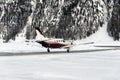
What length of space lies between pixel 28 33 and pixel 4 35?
433 inches

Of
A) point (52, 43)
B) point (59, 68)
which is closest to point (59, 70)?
point (59, 68)

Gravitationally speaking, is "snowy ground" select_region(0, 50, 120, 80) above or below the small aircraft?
below

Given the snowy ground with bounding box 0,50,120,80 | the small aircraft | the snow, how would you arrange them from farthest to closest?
1. the small aircraft
2. the snow
3. the snowy ground with bounding box 0,50,120,80

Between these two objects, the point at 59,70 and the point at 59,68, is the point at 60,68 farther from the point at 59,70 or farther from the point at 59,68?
the point at 59,70

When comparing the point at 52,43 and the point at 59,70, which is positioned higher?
the point at 52,43

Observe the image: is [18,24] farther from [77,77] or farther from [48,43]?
[77,77]

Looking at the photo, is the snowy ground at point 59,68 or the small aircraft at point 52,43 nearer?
the snowy ground at point 59,68

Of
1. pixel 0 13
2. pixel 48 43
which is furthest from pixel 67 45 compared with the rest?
pixel 0 13

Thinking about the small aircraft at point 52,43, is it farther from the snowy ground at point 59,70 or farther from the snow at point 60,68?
the snowy ground at point 59,70

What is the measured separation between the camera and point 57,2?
12462 cm

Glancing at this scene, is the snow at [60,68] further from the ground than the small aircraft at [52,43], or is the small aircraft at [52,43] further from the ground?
the small aircraft at [52,43]

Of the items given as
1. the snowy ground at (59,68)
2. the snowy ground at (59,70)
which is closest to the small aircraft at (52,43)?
the snowy ground at (59,68)

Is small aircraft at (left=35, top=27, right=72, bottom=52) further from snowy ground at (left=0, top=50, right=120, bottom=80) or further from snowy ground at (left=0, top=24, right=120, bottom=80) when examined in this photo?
snowy ground at (left=0, top=50, right=120, bottom=80)

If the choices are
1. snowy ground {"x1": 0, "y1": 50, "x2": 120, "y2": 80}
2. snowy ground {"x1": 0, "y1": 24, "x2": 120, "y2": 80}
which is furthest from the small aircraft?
snowy ground {"x1": 0, "y1": 50, "x2": 120, "y2": 80}
